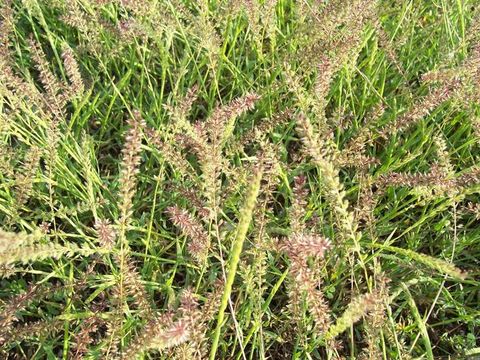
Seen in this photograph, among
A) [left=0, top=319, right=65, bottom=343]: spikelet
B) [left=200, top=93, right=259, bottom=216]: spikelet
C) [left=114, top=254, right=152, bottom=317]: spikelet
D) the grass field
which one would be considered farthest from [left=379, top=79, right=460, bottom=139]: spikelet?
[left=0, top=319, right=65, bottom=343]: spikelet

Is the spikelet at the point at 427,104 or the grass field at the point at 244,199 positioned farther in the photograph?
the spikelet at the point at 427,104

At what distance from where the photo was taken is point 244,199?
119 centimetres

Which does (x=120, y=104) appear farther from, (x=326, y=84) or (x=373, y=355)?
(x=373, y=355)

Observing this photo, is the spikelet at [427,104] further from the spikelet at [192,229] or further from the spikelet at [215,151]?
the spikelet at [192,229]

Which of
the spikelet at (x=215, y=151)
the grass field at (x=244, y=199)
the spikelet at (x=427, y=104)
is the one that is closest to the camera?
the spikelet at (x=215, y=151)

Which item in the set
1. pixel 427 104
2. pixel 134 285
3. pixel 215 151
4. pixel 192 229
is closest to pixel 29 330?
pixel 134 285

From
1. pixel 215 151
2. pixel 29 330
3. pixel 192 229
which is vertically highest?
pixel 215 151

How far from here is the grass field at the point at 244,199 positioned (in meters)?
1.31

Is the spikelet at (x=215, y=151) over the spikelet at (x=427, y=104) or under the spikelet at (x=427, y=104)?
over

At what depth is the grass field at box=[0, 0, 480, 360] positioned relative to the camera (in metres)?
1.31

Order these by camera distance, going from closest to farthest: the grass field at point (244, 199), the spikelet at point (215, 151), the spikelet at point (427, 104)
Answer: the spikelet at point (215, 151)
the grass field at point (244, 199)
the spikelet at point (427, 104)

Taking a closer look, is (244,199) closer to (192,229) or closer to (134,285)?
(192,229)

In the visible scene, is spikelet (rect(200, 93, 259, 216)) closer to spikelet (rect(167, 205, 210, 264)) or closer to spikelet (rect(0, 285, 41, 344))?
spikelet (rect(167, 205, 210, 264))

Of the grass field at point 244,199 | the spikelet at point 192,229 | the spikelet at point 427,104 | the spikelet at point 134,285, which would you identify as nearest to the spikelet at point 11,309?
the grass field at point 244,199
